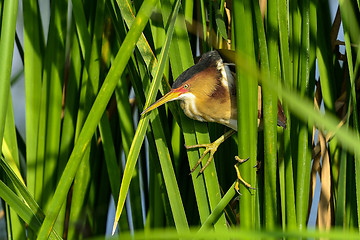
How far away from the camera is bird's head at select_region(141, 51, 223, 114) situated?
0.88 m

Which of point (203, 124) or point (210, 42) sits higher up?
point (210, 42)

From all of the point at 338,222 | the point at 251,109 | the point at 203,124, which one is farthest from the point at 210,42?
the point at 338,222

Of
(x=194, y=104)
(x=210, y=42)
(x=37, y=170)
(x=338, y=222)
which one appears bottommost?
(x=338, y=222)

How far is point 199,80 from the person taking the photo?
37.6 inches

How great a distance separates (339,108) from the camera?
3.53 feet

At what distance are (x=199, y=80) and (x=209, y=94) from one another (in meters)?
0.05

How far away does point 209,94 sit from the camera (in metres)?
0.99

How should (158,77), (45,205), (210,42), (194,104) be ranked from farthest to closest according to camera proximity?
(45,205), (210,42), (194,104), (158,77)

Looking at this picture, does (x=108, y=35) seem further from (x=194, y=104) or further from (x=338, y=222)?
(x=338, y=222)

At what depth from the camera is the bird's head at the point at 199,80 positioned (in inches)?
34.4

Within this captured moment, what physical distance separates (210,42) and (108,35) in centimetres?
24

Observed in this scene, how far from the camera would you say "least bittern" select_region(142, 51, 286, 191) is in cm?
88

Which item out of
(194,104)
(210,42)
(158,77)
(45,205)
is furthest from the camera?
(45,205)

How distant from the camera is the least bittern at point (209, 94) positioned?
879mm
